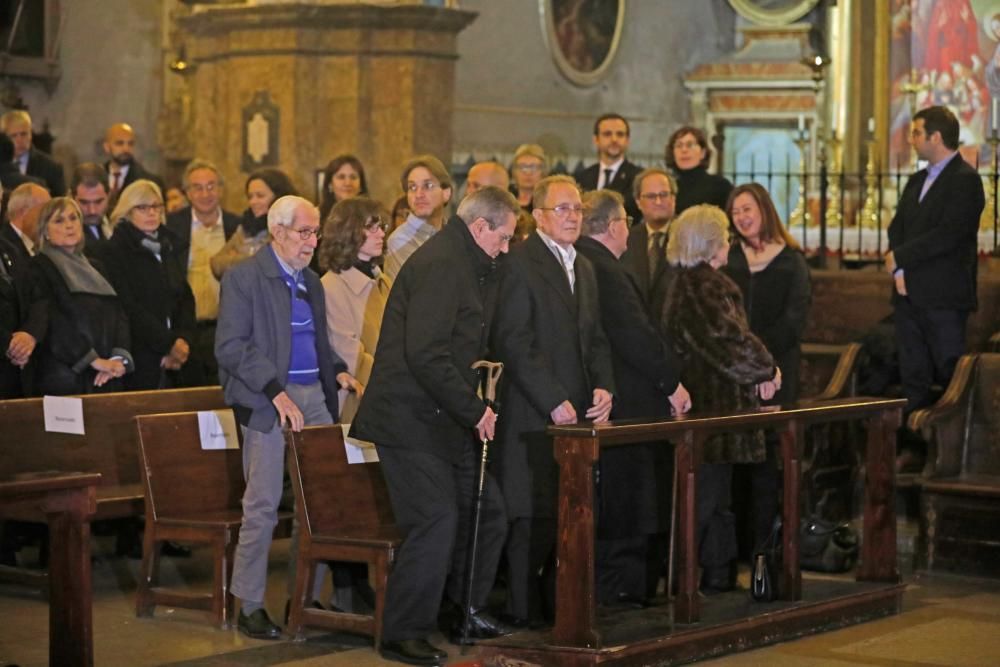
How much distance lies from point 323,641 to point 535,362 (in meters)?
1.39

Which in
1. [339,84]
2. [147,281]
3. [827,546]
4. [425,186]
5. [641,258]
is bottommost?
[827,546]

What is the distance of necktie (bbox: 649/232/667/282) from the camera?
29.9 ft

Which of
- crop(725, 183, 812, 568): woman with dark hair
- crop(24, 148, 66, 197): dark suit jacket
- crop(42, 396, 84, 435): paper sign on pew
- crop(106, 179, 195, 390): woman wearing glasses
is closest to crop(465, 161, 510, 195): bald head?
crop(725, 183, 812, 568): woman with dark hair

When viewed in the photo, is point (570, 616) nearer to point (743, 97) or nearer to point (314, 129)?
point (314, 129)

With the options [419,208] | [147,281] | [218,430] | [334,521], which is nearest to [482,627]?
[334,521]

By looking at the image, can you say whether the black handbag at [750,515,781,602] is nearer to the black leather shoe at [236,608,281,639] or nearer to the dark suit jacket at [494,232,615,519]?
the dark suit jacket at [494,232,615,519]

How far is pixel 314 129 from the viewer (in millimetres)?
12867

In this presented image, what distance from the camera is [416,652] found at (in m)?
6.98

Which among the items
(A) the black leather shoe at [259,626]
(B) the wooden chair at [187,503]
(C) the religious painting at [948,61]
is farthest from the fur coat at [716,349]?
(C) the religious painting at [948,61]

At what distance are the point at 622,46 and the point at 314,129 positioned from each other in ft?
28.6

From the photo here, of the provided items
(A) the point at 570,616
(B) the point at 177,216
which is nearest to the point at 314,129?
(B) the point at 177,216

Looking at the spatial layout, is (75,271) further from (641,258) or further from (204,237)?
(641,258)

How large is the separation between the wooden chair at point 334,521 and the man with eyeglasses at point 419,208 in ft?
3.41

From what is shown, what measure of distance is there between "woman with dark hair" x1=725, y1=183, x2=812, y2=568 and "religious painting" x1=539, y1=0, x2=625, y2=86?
11181 millimetres
